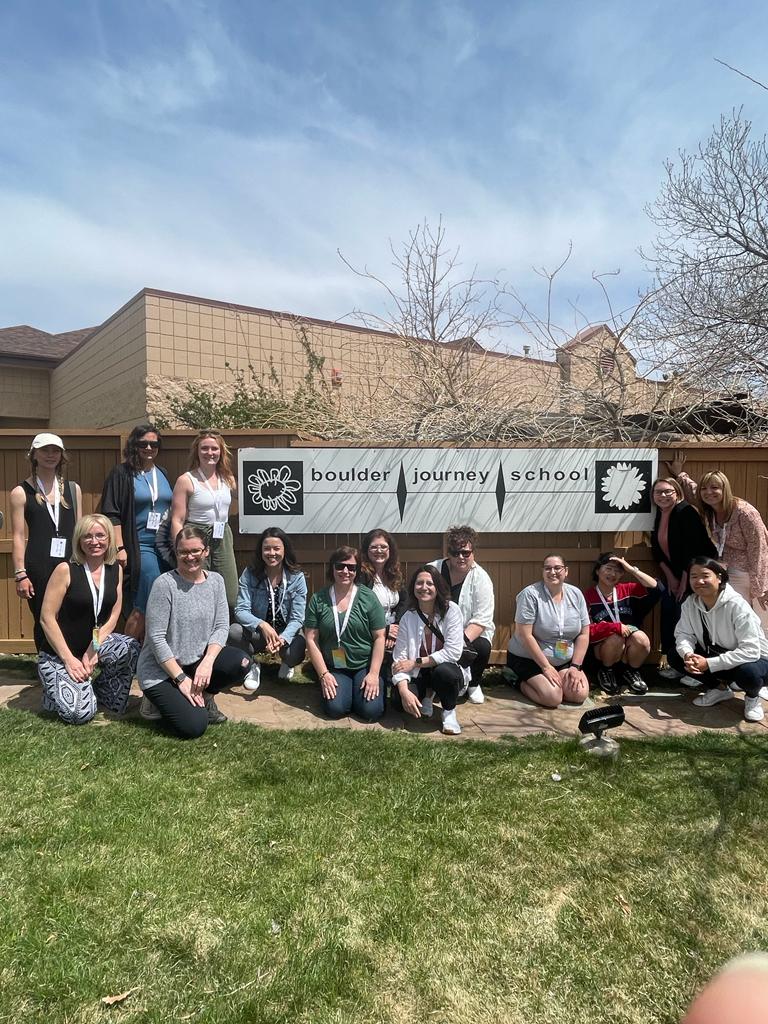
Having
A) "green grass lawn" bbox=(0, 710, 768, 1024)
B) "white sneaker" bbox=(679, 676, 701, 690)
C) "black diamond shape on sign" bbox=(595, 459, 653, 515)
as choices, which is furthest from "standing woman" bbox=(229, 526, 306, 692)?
"white sneaker" bbox=(679, 676, 701, 690)

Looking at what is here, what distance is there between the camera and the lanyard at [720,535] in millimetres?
4867

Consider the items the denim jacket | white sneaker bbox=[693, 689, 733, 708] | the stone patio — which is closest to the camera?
the stone patio

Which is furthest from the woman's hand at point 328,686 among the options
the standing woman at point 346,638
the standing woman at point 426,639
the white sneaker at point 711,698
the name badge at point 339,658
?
the white sneaker at point 711,698

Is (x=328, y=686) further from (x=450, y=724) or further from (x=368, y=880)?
(x=368, y=880)

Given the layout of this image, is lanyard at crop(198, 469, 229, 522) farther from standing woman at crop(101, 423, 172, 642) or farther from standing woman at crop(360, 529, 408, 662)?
standing woman at crop(360, 529, 408, 662)

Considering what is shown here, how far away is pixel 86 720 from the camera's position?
3832 mm

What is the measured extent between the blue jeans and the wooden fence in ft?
4.06

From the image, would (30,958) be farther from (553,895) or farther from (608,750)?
(608,750)

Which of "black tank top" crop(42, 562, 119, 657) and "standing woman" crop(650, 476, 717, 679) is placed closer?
"black tank top" crop(42, 562, 119, 657)

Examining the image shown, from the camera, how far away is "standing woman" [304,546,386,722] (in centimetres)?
419

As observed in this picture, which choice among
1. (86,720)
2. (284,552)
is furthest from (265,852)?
(284,552)

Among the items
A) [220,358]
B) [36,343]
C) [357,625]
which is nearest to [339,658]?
[357,625]

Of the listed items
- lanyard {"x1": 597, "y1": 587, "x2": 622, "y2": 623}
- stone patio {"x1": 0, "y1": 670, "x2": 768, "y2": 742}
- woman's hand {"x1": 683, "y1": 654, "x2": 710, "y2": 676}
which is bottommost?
stone patio {"x1": 0, "y1": 670, "x2": 768, "y2": 742}

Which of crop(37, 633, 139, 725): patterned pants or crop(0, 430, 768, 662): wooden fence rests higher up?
crop(0, 430, 768, 662): wooden fence
